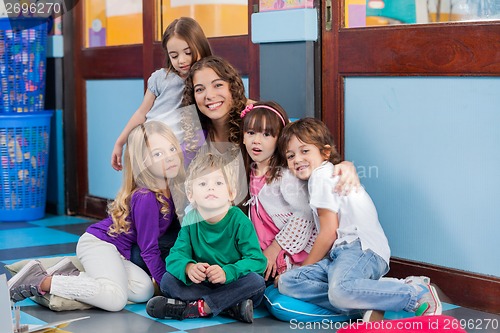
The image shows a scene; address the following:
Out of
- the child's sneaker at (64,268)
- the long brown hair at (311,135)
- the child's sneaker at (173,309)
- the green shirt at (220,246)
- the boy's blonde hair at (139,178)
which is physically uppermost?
the long brown hair at (311,135)

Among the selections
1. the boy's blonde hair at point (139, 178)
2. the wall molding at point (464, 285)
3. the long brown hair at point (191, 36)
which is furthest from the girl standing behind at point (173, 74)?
the wall molding at point (464, 285)

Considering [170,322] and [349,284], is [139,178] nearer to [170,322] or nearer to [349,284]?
[170,322]

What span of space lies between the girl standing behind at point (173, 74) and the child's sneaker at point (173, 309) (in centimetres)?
80

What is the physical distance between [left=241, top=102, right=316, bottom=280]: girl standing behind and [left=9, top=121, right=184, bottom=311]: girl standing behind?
28cm

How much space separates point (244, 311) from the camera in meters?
2.64

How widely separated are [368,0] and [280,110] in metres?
0.55

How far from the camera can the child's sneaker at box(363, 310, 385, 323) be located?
2490 mm

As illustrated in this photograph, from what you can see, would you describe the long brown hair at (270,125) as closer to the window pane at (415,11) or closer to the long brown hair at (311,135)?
the long brown hair at (311,135)

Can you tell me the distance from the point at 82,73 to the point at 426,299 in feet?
9.08

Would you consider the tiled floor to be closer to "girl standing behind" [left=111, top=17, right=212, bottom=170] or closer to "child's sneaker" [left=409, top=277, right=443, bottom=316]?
"child's sneaker" [left=409, top=277, right=443, bottom=316]

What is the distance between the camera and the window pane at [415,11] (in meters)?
2.73

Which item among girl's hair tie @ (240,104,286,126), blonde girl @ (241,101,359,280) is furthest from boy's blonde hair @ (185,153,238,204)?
girl's hair tie @ (240,104,286,126)

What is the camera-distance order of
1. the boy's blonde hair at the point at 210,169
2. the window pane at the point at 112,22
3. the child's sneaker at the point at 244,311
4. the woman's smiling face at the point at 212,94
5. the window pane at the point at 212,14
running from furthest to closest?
1. the window pane at the point at 112,22
2. the window pane at the point at 212,14
3. the woman's smiling face at the point at 212,94
4. the boy's blonde hair at the point at 210,169
5. the child's sneaker at the point at 244,311

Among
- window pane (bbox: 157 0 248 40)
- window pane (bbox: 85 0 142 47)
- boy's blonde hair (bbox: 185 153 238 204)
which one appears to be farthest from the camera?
window pane (bbox: 85 0 142 47)
